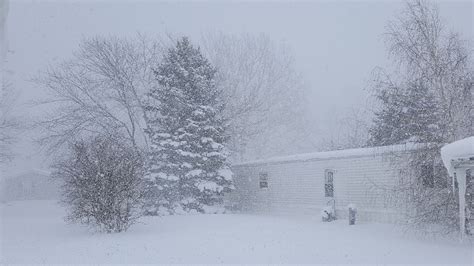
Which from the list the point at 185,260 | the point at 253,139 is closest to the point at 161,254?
the point at 185,260

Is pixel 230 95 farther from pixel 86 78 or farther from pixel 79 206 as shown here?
pixel 79 206

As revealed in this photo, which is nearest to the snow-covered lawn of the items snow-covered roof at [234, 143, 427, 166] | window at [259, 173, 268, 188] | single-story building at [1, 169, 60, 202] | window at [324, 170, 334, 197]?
snow-covered roof at [234, 143, 427, 166]

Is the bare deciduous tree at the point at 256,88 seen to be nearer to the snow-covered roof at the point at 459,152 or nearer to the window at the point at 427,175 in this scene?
the window at the point at 427,175

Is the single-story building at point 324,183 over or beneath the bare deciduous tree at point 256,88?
beneath

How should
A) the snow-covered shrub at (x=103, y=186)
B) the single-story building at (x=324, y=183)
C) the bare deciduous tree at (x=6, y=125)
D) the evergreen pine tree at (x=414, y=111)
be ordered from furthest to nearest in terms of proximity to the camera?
the bare deciduous tree at (x=6, y=125)
the single-story building at (x=324, y=183)
the snow-covered shrub at (x=103, y=186)
the evergreen pine tree at (x=414, y=111)

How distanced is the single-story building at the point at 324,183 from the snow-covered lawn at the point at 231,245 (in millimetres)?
1696

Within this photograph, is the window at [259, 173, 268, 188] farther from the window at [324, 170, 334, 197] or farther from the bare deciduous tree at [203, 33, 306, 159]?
the bare deciduous tree at [203, 33, 306, 159]

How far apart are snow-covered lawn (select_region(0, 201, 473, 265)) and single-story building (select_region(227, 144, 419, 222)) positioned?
170 cm

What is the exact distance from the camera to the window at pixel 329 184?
69.5 ft

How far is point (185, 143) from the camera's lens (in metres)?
25.5

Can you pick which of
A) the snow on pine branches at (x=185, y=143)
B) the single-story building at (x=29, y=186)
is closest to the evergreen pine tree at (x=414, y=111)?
the snow on pine branches at (x=185, y=143)

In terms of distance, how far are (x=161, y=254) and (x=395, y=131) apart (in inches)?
297

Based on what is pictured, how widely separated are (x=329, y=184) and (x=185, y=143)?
25.6ft

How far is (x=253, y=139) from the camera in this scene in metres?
37.3
